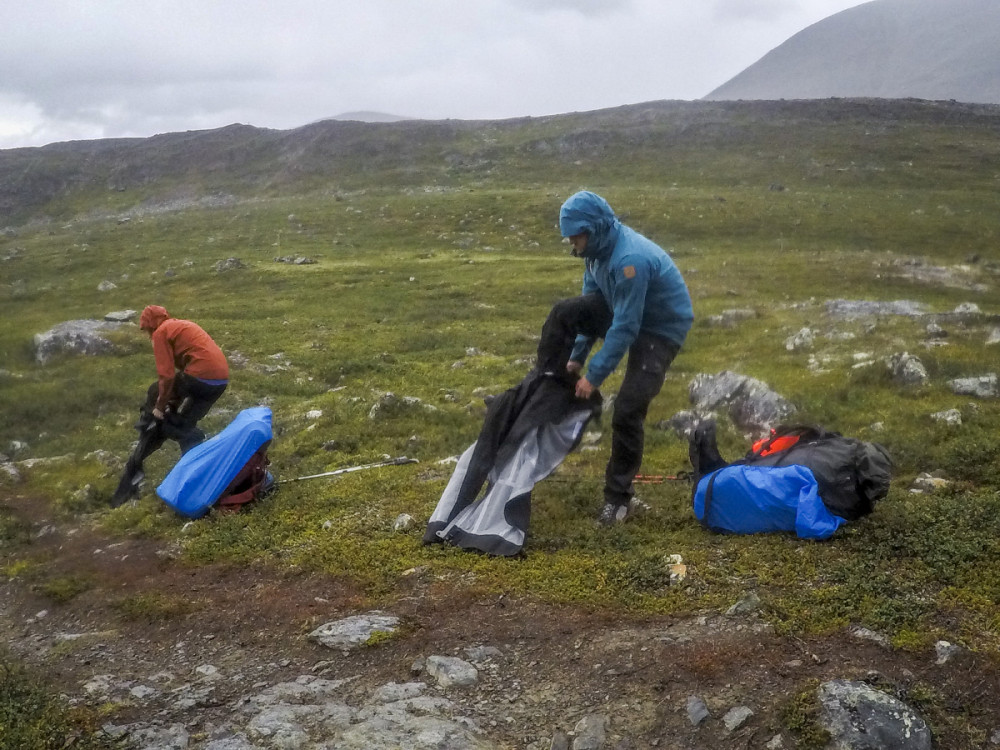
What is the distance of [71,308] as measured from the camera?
1126 inches

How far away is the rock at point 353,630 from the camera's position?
5.86 m

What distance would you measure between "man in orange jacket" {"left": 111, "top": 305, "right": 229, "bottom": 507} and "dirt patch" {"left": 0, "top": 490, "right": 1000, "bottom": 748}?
8.35 ft

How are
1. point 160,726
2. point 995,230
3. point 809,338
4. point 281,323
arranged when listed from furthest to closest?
point 995,230 → point 281,323 → point 809,338 → point 160,726

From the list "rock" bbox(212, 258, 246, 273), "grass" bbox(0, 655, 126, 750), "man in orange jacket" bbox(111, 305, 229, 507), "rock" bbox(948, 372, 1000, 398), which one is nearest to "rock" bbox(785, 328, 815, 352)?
"rock" bbox(948, 372, 1000, 398)

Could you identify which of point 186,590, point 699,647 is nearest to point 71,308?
point 186,590

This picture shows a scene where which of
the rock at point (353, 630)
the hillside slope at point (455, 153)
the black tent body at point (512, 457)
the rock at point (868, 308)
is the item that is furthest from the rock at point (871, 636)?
the hillside slope at point (455, 153)

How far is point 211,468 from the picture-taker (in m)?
8.88

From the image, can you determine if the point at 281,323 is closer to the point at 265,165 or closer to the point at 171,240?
the point at 171,240

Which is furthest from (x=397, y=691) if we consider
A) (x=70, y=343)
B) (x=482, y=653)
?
(x=70, y=343)

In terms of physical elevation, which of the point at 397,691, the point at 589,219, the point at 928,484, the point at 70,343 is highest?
the point at 589,219

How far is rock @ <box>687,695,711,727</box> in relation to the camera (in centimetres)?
455

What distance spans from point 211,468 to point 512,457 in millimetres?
3849

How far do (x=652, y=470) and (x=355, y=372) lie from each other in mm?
9229

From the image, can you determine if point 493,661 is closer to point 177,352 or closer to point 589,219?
point 589,219
